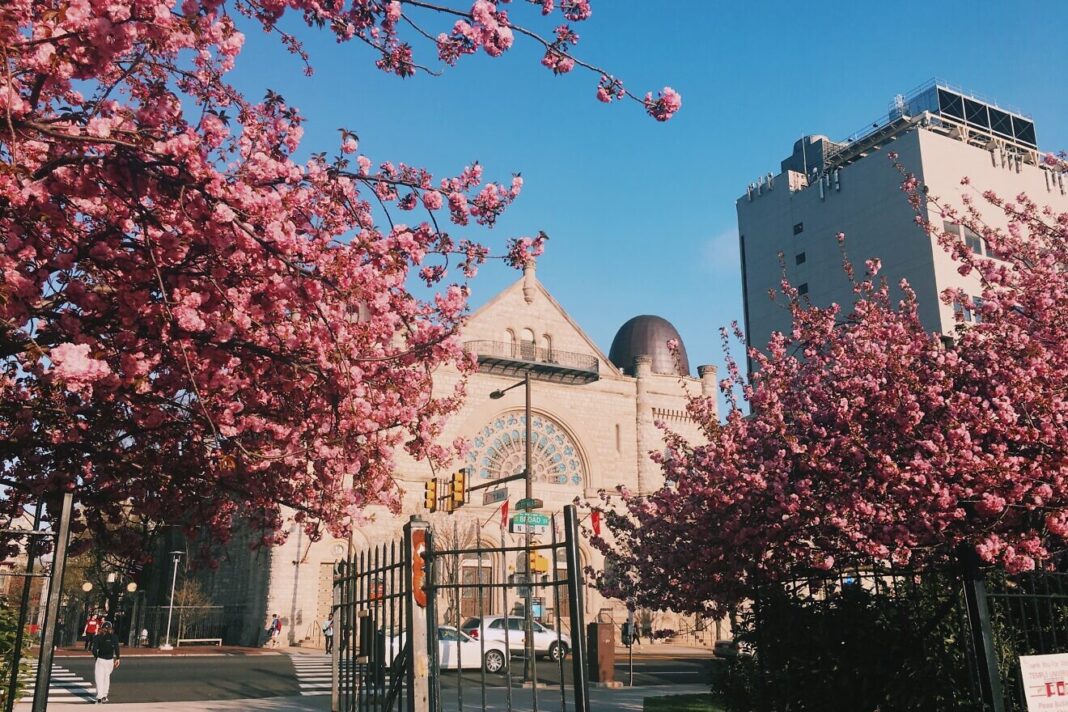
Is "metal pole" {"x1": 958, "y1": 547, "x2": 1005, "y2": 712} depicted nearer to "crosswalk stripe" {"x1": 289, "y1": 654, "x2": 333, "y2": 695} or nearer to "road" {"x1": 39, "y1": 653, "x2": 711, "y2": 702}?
"road" {"x1": 39, "y1": 653, "x2": 711, "y2": 702}

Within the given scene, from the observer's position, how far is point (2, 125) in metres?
5.49

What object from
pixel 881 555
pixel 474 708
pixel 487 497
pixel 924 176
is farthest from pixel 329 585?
pixel 924 176

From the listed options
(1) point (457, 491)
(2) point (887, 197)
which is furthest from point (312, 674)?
(2) point (887, 197)

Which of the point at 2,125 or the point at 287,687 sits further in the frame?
the point at 287,687

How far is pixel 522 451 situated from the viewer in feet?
147

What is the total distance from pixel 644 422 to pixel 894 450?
37.6m

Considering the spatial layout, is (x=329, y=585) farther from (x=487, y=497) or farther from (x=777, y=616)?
(x=777, y=616)

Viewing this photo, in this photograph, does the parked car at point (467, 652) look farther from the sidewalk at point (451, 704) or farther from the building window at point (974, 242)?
the building window at point (974, 242)

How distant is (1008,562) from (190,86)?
9.19 meters

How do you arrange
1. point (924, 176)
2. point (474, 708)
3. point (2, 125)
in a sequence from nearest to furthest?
point (2, 125), point (474, 708), point (924, 176)

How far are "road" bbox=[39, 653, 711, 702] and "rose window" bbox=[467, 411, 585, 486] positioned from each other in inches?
568

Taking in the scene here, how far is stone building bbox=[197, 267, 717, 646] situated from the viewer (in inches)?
1651

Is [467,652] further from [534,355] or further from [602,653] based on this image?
[534,355]

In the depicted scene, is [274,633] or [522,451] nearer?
[274,633]
